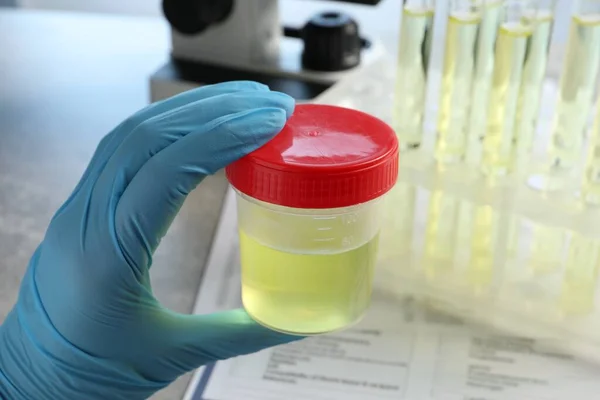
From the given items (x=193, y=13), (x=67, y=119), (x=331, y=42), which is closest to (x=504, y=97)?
(x=331, y=42)

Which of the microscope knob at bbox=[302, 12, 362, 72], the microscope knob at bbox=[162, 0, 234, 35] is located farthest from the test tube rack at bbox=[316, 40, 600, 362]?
the microscope knob at bbox=[162, 0, 234, 35]

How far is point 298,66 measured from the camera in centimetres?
95

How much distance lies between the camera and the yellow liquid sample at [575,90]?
0.68m

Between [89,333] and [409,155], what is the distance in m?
0.39

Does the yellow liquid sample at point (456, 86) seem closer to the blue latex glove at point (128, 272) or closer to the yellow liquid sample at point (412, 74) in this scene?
the yellow liquid sample at point (412, 74)

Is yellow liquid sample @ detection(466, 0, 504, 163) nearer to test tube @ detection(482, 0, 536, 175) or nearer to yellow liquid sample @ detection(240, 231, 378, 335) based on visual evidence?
test tube @ detection(482, 0, 536, 175)

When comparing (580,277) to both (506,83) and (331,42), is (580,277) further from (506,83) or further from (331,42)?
(331,42)

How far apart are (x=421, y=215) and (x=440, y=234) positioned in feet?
0.13

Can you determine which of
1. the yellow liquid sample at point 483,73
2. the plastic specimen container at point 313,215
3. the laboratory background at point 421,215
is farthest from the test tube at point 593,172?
the plastic specimen container at point 313,215

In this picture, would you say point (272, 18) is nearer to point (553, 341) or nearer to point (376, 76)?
point (376, 76)

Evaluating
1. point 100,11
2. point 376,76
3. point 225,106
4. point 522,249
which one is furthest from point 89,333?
point 100,11

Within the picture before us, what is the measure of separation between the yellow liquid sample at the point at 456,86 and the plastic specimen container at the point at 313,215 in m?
0.28

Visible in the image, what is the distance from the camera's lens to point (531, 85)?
0.73 meters

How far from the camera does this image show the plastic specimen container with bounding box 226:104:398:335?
1.43 ft
